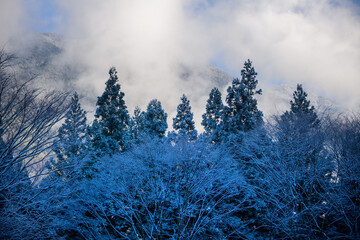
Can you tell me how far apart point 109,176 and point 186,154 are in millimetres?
4380

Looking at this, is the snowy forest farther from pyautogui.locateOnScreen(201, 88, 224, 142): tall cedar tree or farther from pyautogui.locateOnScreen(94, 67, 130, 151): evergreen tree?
pyautogui.locateOnScreen(201, 88, 224, 142): tall cedar tree

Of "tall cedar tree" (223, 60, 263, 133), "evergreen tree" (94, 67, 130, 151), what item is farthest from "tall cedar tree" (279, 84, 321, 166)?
"evergreen tree" (94, 67, 130, 151)

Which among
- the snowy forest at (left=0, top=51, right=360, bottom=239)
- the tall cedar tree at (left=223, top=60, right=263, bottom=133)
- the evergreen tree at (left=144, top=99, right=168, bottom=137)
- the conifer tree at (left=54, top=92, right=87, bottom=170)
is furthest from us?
the evergreen tree at (left=144, top=99, right=168, bottom=137)

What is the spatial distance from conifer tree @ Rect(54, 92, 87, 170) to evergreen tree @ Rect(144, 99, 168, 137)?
654 cm

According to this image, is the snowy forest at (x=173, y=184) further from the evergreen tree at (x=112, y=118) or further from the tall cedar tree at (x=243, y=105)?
the evergreen tree at (x=112, y=118)

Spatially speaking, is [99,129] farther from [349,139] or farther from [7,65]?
[349,139]

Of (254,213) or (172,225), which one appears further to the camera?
(254,213)

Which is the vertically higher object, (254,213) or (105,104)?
(105,104)

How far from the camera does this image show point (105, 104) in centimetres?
1928

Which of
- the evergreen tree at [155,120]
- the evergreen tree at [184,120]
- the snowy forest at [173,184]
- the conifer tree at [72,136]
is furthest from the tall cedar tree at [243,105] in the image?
the conifer tree at [72,136]

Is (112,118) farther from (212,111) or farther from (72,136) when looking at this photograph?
(212,111)

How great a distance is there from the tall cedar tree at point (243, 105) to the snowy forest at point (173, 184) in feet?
7.14

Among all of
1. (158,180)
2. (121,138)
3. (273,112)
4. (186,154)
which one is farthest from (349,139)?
(121,138)

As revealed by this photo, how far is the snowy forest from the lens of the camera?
633 cm
